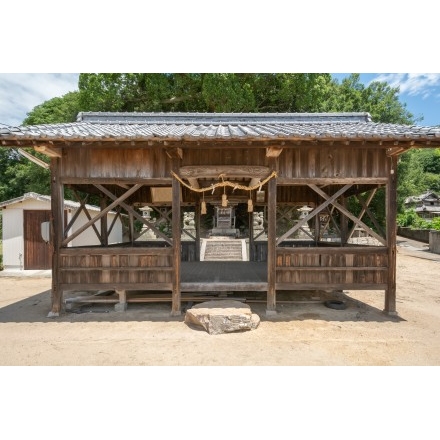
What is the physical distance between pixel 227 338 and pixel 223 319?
375 mm

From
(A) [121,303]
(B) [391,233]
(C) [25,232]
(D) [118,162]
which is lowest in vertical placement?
(A) [121,303]

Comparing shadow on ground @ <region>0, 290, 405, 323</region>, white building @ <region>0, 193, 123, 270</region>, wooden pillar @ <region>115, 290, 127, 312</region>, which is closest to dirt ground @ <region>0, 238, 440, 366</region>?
shadow on ground @ <region>0, 290, 405, 323</region>

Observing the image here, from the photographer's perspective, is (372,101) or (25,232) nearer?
(25,232)

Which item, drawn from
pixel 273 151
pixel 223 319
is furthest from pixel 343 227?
pixel 223 319

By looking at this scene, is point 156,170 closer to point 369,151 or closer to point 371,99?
point 369,151

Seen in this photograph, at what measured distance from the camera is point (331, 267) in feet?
21.4

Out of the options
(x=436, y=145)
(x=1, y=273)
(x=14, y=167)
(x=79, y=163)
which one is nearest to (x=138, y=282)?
(x=79, y=163)

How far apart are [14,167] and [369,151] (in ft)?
105

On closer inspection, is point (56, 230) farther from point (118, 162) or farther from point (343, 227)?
point (343, 227)

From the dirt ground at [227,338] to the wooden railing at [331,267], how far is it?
2.58 ft

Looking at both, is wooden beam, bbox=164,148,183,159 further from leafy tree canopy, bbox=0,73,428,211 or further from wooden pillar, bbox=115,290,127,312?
leafy tree canopy, bbox=0,73,428,211

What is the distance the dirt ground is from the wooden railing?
79 centimetres

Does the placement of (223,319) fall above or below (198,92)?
below

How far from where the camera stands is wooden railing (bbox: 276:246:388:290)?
6.51 metres
